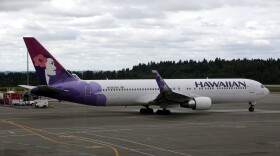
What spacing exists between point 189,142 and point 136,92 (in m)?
20.5

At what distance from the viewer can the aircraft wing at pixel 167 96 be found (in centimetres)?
3978

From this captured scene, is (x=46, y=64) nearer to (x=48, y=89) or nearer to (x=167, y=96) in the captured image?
(x=48, y=89)

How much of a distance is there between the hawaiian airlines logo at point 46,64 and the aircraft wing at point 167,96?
8.87 metres

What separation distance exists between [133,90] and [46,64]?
8331mm

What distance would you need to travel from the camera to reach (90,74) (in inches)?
5271

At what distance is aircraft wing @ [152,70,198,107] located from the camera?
39781 mm

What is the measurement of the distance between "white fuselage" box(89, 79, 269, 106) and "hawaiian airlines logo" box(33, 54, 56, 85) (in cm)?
457

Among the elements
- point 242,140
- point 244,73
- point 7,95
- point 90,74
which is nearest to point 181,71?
point 244,73

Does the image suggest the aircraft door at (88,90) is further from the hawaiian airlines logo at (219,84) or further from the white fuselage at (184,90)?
the hawaiian airlines logo at (219,84)

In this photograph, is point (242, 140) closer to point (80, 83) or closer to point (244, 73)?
point (80, 83)

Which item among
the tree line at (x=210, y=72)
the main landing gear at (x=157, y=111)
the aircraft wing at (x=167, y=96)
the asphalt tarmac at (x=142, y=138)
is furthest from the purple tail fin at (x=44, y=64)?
the tree line at (x=210, y=72)

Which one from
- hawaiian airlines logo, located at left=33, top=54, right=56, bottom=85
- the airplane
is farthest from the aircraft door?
hawaiian airlines logo, located at left=33, top=54, right=56, bottom=85

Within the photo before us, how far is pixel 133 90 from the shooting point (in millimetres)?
43500

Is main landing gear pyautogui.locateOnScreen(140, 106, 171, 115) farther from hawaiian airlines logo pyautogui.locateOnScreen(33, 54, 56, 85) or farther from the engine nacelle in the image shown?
hawaiian airlines logo pyautogui.locateOnScreen(33, 54, 56, 85)
